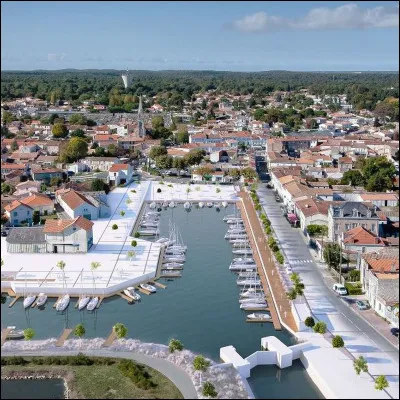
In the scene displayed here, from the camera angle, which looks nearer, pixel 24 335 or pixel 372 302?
pixel 24 335

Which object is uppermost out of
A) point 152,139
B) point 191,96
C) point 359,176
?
point 191,96

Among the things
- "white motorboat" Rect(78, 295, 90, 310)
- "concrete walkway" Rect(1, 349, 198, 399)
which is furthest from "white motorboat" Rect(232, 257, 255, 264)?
"concrete walkway" Rect(1, 349, 198, 399)

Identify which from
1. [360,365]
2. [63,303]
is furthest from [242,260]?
[360,365]

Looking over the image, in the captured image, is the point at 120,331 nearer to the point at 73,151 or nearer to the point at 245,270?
the point at 245,270

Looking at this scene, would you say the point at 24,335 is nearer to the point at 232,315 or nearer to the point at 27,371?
the point at 27,371

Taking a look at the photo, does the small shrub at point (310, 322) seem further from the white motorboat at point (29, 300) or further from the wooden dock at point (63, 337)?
the white motorboat at point (29, 300)

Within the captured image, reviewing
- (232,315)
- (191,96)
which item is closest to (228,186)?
(232,315)

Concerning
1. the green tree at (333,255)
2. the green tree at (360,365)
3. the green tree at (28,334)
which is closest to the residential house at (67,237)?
the green tree at (28,334)
